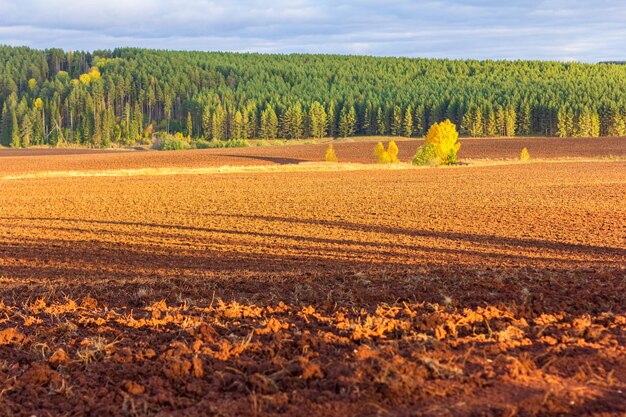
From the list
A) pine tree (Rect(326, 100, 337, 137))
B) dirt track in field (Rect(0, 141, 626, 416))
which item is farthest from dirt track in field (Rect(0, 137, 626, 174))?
dirt track in field (Rect(0, 141, 626, 416))

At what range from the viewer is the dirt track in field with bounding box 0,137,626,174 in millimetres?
69438

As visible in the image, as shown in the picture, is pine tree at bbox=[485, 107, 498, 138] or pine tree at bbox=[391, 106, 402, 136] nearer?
pine tree at bbox=[485, 107, 498, 138]

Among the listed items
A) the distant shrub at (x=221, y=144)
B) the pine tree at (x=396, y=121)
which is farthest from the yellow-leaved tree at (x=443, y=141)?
the pine tree at (x=396, y=121)

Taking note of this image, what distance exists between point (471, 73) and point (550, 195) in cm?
16972

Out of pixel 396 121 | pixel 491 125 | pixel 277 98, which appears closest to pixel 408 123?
pixel 396 121

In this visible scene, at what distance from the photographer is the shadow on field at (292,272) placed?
8.02 metres

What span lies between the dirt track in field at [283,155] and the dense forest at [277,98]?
843 inches

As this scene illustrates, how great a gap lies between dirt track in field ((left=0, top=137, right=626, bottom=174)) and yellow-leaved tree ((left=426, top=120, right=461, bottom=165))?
15.4 m

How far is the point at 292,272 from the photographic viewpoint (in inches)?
551

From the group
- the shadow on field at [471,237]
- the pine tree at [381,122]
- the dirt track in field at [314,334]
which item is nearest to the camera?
the dirt track in field at [314,334]

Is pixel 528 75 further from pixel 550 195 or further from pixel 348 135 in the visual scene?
pixel 550 195

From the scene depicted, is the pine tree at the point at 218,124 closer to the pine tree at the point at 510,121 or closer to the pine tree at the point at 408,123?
the pine tree at the point at 408,123

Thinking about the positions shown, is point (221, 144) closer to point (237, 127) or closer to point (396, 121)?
point (237, 127)

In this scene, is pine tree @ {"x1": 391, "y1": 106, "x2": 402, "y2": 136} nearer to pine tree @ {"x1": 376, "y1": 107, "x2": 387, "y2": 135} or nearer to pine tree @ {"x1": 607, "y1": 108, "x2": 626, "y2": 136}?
pine tree @ {"x1": 376, "y1": 107, "x2": 387, "y2": 135}
